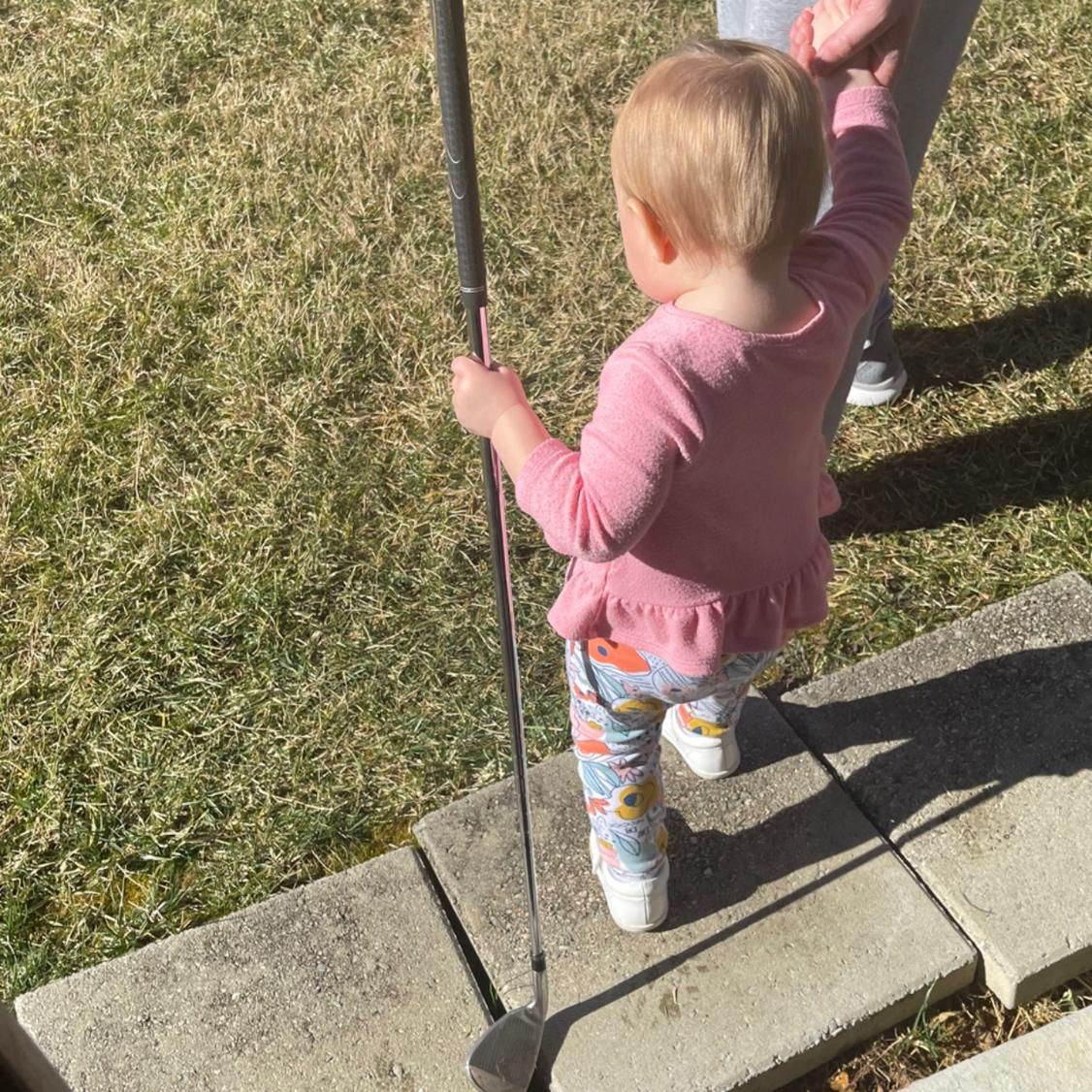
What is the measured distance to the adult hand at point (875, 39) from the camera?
5.97 feet

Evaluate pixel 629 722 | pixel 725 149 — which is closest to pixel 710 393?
pixel 725 149

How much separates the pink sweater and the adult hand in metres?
0.05

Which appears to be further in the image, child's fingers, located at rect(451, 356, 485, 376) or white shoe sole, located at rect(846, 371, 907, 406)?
white shoe sole, located at rect(846, 371, 907, 406)

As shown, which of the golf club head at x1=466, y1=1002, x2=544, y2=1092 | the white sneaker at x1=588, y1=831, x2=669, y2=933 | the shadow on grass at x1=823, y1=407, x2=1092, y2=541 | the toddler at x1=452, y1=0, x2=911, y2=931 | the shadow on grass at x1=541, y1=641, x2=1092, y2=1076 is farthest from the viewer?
the shadow on grass at x1=823, y1=407, x2=1092, y2=541

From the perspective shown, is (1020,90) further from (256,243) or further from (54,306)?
(54,306)

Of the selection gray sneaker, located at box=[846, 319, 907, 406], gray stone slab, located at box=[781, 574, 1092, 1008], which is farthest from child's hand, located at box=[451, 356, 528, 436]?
gray sneaker, located at box=[846, 319, 907, 406]

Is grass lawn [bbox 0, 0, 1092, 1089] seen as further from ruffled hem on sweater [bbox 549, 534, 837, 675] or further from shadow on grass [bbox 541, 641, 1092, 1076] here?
ruffled hem on sweater [bbox 549, 534, 837, 675]

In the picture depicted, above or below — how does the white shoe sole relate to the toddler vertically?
below

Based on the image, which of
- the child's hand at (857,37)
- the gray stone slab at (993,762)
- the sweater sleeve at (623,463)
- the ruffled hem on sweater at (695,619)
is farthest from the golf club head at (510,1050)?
the child's hand at (857,37)

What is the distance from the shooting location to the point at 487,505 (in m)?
1.81

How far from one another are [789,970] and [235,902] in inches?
40.1

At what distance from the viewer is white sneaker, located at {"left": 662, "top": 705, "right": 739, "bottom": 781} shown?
7.66 feet

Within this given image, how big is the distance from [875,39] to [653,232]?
61 cm

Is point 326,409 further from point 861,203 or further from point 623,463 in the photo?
point 623,463
